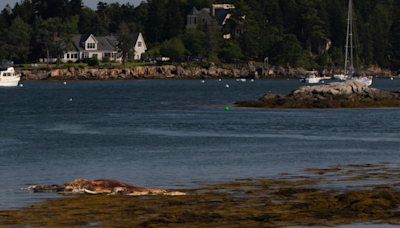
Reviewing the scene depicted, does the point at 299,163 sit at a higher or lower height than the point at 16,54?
lower

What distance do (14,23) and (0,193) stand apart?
570ft

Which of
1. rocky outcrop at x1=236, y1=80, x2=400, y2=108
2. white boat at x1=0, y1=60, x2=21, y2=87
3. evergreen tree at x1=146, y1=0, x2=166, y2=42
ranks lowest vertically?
rocky outcrop at x1=236, y1=80, x2=400, y2=108

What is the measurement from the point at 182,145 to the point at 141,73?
13934 cm

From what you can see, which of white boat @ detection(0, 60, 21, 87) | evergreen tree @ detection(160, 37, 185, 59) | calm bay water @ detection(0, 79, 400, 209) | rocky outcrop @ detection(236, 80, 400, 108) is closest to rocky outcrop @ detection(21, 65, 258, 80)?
evergreen tree @ detection(160, 37, 185, 59)

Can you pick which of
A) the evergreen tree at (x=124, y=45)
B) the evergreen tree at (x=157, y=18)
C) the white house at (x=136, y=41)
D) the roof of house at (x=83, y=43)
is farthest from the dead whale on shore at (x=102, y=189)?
the evergreen tree at (x=157, y=18)

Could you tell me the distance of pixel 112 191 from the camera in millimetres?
16891

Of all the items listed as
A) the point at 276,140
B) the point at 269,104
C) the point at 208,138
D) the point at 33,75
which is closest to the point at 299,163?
the point at 276,140

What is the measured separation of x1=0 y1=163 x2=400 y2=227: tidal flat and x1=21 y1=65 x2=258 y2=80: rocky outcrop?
147 m

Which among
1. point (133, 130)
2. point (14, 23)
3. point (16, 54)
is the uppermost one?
point (14, 23)

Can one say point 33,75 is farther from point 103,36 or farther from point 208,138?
point 208,138

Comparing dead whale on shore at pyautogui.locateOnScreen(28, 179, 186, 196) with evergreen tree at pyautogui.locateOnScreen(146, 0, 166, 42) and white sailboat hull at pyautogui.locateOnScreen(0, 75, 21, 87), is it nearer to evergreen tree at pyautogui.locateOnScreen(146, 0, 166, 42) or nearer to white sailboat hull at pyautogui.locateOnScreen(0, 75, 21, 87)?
white sailboat hull at pyautogui.locateOnScreen(0, 75, 21, 87)

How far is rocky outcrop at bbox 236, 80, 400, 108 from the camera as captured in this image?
60062 mm

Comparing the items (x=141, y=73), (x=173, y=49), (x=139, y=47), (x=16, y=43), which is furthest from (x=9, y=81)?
(x=139, y=47)

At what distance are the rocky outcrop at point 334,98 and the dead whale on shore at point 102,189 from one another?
1776 inches
